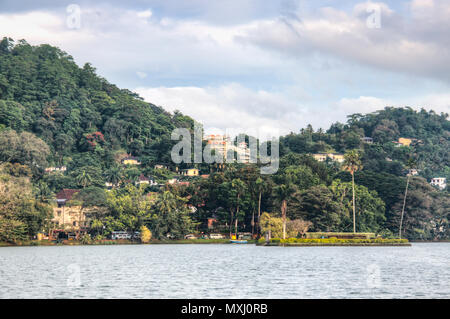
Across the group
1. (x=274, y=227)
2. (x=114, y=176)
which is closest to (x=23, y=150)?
(x=114, y=176)

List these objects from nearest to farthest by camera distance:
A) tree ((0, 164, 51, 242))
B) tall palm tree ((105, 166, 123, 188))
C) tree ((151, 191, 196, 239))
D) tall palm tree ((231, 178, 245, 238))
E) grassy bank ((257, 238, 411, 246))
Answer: tree ((0, 164, 51, 242)) < grassy bank ((257, 238, 411, 246)) < tree ((151, 191, 196, 239)) < tall palm tree ((231, 178, 245, 238)) < tall palm tree ((105, 166, 123, 188))

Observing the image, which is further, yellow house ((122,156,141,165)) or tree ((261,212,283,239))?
yellow house ((122,156,141,165))

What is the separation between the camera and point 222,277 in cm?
5509

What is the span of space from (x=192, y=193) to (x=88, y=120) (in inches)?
3102

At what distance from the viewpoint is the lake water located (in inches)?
1777

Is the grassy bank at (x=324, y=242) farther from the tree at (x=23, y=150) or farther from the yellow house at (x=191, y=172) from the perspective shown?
the yellow house at (x=191, y=172)

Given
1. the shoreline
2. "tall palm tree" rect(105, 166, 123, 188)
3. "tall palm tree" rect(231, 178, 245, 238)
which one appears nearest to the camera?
the shoreline

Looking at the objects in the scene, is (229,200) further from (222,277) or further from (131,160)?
(131,160)

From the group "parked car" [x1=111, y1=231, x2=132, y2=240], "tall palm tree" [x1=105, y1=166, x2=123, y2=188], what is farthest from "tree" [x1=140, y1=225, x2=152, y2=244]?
"tall palm tree" [x1=105, y1=166, x2=123, y2=188]

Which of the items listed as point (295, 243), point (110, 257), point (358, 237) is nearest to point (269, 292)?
point (110, 257)

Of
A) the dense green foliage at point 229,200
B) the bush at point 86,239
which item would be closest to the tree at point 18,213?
the dense green foliage at point 229,200

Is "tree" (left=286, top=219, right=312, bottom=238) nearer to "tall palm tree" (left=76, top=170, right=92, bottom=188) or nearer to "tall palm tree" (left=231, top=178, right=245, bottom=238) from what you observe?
"tall palm tree" (left=231, top=178, right=245, bottom=238)
